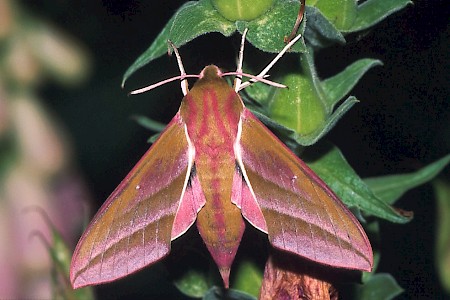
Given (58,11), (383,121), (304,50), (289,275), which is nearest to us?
(304,50)

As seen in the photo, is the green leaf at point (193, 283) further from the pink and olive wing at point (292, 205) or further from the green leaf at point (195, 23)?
the green leaf at point (195, 23)

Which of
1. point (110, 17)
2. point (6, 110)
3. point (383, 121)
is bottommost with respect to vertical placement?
point (6, 110)

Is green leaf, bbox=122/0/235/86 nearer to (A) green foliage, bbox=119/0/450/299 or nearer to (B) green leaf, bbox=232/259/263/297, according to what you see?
(A) green foliage, bbox=119/0/450/299

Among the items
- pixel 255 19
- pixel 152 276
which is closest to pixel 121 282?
pixel 152 276

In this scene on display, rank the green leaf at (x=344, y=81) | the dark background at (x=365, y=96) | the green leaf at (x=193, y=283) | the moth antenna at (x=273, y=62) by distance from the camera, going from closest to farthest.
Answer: the moth antenna at (x=273, y=62) < the green leaf at (x=344, y=81) < the green leaf at (x=193, y=283) < the dark background at (x=365, y=96)

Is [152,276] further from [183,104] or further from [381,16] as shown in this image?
[381,16]

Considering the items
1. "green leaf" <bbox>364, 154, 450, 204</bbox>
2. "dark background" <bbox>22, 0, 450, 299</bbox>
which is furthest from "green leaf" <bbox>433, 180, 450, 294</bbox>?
"green leaf" <bbox>364, 154, 450, 204</bbox>

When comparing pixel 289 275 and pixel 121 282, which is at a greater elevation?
pixel 289 275

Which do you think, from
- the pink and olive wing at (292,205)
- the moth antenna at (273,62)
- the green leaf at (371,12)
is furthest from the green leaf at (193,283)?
the green leaf at (371,12)
